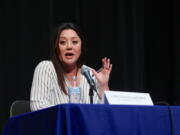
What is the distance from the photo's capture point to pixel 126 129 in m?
1.89

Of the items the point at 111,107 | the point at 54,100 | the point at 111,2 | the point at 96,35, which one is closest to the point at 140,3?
the point at 111,2

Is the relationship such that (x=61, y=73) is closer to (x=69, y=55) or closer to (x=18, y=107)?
(x=69, y=55)

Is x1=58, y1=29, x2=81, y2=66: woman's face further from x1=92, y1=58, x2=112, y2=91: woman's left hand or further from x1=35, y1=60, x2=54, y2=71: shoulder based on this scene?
x1=92, y1=58, x2=112, y2=91: woman's left hand

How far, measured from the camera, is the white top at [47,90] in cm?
261

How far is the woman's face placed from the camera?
2.78 meters

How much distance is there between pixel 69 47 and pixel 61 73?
0.17 metres

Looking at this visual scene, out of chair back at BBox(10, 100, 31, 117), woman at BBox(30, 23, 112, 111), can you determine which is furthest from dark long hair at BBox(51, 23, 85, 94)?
chair back at BBox(10, 100, 31, 117)

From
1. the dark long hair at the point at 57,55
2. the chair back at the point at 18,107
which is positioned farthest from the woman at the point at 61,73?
the chair back at the point at 18,107

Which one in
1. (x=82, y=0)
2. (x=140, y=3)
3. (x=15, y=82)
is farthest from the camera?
(x=140, y=3)

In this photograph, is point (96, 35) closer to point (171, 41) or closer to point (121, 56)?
point (121, 56)

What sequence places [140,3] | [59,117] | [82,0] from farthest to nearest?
[140,3] → [82,0] → [59,117]

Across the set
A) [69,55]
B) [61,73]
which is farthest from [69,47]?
[61,73]

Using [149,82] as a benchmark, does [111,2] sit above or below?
above

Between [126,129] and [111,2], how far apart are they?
266 cm
